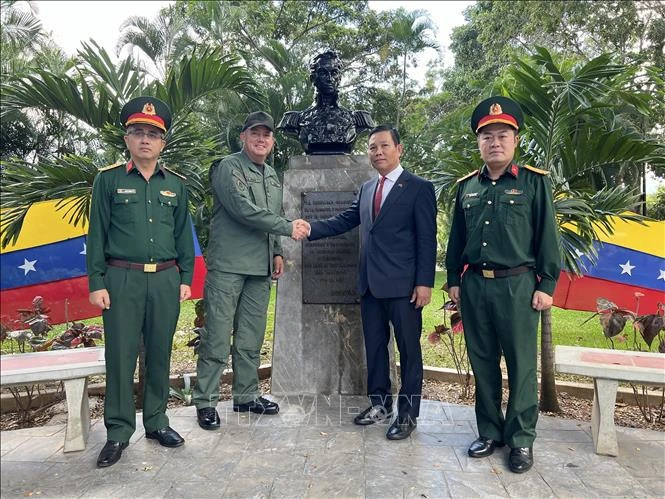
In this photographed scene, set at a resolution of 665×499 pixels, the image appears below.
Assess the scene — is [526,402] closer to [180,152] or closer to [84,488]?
[84,488]

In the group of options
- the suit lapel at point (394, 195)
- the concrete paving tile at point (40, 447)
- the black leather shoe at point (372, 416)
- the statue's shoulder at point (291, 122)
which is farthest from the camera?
the statue's shoulder at point (291, 122)

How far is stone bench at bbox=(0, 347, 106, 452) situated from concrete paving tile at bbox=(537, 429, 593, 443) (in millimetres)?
2910

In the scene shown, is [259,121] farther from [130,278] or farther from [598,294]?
[598,294]

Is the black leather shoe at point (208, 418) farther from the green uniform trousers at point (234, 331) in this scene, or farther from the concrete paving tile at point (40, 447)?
the concrete paving tile at point (40, 447)

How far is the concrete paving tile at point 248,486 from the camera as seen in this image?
2.80 meters

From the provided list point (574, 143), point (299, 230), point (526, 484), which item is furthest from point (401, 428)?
point (574, 143)

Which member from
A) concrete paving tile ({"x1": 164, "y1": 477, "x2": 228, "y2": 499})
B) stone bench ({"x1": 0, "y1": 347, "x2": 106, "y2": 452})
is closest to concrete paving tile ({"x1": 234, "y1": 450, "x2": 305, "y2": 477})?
concrete paving tile ({"x1": 164, "y1": 477, "x2": 228, "y2": 499})

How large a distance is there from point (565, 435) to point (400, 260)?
163cm

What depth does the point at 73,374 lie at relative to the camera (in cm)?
316

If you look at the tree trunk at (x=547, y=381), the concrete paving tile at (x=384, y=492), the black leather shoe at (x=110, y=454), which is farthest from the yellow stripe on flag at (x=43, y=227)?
the tree trunk at (x=547, y=381)

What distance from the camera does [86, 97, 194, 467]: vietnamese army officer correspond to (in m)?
3.21

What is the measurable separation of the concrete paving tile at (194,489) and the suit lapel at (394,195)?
1895 mm

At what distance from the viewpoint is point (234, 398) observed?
13.2 feet

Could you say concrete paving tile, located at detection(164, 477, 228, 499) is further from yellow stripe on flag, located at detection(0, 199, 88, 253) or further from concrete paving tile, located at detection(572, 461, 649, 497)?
yellow stripe on flag, located at detection(0, 199, 88, 253)
